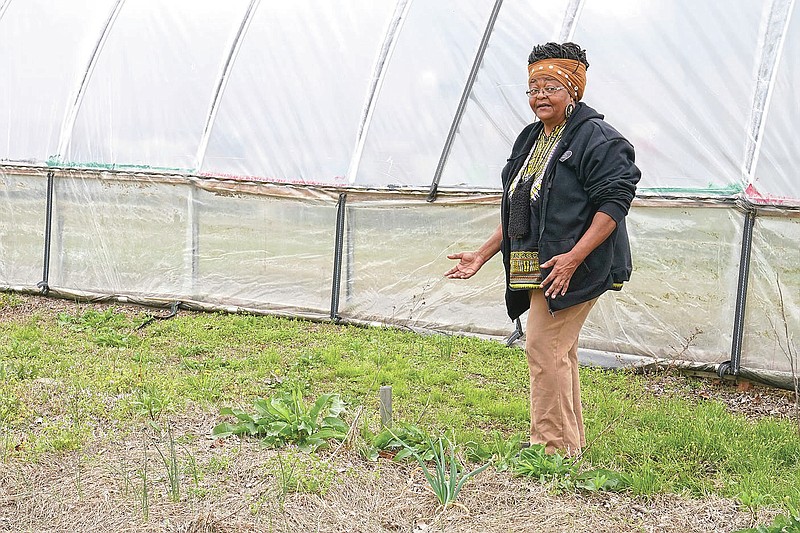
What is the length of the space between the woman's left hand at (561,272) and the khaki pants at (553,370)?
154 mm

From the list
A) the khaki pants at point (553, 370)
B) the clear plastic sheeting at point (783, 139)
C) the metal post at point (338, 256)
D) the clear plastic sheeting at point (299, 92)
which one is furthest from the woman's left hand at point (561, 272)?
the clear plastic sheeting at point (299, 92)

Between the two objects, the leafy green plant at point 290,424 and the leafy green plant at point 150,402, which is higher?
the leafy green plant at point 290,424

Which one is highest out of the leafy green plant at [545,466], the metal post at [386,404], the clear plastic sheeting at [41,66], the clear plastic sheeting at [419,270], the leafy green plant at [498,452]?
the clear plastic sheeting at [41,66]

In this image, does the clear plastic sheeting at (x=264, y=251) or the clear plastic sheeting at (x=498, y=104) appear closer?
the clear plastic sheeting at (x=498, y=104)

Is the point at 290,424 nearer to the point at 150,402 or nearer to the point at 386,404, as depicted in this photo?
the point at 386,404

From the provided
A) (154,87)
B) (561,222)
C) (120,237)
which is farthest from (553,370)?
(154,87)

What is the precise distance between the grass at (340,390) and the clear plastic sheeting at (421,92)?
1.42m

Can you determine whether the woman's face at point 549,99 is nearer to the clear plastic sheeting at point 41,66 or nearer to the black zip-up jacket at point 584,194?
the black zip-up jacket at point 584,194

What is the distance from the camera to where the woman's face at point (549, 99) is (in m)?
3.85

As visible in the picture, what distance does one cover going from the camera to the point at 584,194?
3771 mm

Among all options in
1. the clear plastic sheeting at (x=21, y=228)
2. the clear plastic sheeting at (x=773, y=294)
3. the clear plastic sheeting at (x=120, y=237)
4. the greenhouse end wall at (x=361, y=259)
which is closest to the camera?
the clear plastic sheeting at (x=773, y=294)

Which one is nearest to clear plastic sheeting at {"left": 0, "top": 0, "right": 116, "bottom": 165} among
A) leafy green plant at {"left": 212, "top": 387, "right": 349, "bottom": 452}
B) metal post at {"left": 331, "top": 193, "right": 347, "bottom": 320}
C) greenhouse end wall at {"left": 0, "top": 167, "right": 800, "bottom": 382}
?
greenhouse end wall at {"left": 0, "top": 167, "right": 800, "bottom": 382}

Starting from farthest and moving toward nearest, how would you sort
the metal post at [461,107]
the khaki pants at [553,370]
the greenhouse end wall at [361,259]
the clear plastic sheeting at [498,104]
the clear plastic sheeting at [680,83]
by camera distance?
1. the metal post at [461,107]
2. the clear plastic sheeting at [498,104]
3. the clear plastic sheeting at [680,83]
4. the greenhouse end wall at [361,259]
5. the khaki pants at [553,370]

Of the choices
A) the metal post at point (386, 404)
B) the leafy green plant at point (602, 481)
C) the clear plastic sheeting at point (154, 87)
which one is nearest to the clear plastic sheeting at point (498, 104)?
the clear plastic sheeting at point (154, 87)
